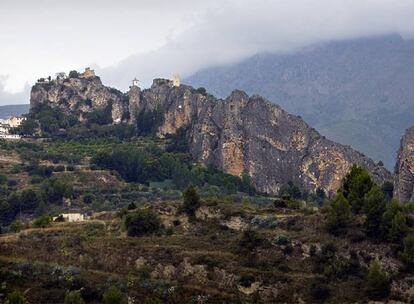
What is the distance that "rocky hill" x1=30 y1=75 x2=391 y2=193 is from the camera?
14262 centimetres

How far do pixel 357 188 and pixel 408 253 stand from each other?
14.4 metres

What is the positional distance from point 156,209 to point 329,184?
62225mm

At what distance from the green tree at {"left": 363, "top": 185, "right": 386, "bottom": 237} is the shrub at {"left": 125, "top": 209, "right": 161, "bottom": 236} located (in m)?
20.2

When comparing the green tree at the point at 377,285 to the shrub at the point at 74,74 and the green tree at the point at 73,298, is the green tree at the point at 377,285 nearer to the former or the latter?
the green tree at the point at 73,298

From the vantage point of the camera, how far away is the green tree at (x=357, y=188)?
78438mm

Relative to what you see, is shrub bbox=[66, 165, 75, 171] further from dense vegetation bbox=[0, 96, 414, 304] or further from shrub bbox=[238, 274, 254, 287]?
shrub bbox=[238, 274, 254, 287]

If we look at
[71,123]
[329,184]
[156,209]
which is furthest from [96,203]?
[71,123]

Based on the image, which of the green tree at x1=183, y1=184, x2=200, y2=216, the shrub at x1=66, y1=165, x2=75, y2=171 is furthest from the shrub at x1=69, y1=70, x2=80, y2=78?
the green tree at x1=183, y1=184, x2=200, y2=216

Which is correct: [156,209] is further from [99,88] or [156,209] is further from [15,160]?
[99,88]

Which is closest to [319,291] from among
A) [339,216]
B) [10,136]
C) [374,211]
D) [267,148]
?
[339,216]

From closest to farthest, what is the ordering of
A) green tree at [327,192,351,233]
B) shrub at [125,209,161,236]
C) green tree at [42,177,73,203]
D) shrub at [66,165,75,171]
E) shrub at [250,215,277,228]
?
1. green tree at [327,192,351,233]
2. shrub at [250,215,277,228]
3. shrub at [125,209,161,236]
4. green tree at [42,177,73,203]
5. shrub at [66,165,75,171]

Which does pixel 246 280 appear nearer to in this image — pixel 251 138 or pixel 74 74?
pixel 251 138

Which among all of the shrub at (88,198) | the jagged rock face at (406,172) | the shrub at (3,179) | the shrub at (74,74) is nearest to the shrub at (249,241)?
the jagged rock face at (406,172)

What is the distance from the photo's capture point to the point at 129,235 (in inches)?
3076
